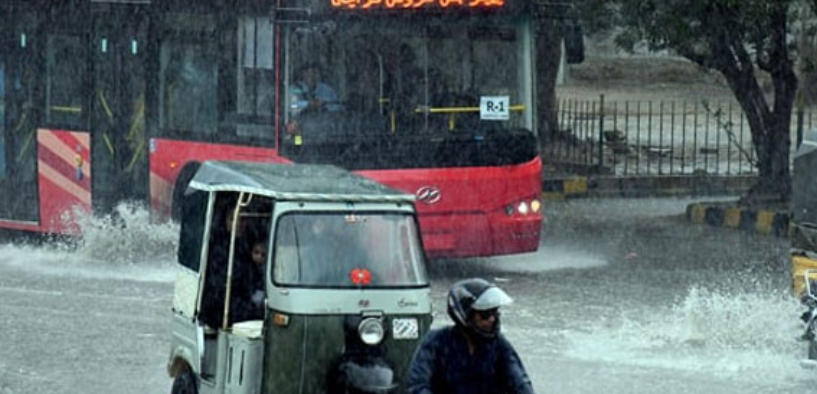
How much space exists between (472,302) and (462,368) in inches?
11.7

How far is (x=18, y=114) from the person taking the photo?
19562 millimetres

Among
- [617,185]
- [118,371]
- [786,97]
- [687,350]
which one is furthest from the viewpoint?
[617,185]

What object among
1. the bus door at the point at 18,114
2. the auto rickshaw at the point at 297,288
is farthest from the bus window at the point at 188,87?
the auto rickshaw at the point at 297,288

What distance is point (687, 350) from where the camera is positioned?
13.1 meters

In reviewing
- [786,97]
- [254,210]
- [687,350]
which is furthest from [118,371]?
[786,97]

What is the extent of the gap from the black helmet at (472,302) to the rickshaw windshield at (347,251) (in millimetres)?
2548

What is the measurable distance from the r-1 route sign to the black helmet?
32.5ft

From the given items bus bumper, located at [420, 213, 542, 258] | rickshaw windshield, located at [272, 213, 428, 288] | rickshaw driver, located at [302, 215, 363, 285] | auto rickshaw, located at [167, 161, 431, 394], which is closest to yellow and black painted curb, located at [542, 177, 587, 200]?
bus bumper, located at [420, 213, 542, 258]

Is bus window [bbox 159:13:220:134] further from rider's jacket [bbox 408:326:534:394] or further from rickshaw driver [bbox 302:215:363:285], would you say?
rider's jacket [bbox 408:326:534:394]

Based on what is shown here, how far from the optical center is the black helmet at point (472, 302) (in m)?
6.55

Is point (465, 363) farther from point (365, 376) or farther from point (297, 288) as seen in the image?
point (297, 288)

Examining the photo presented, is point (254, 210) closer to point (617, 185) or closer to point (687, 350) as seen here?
point (687, 350)

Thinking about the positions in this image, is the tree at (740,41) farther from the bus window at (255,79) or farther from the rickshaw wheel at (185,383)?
the rickshaw wheel at (185,383)

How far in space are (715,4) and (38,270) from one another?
807 centimetres
